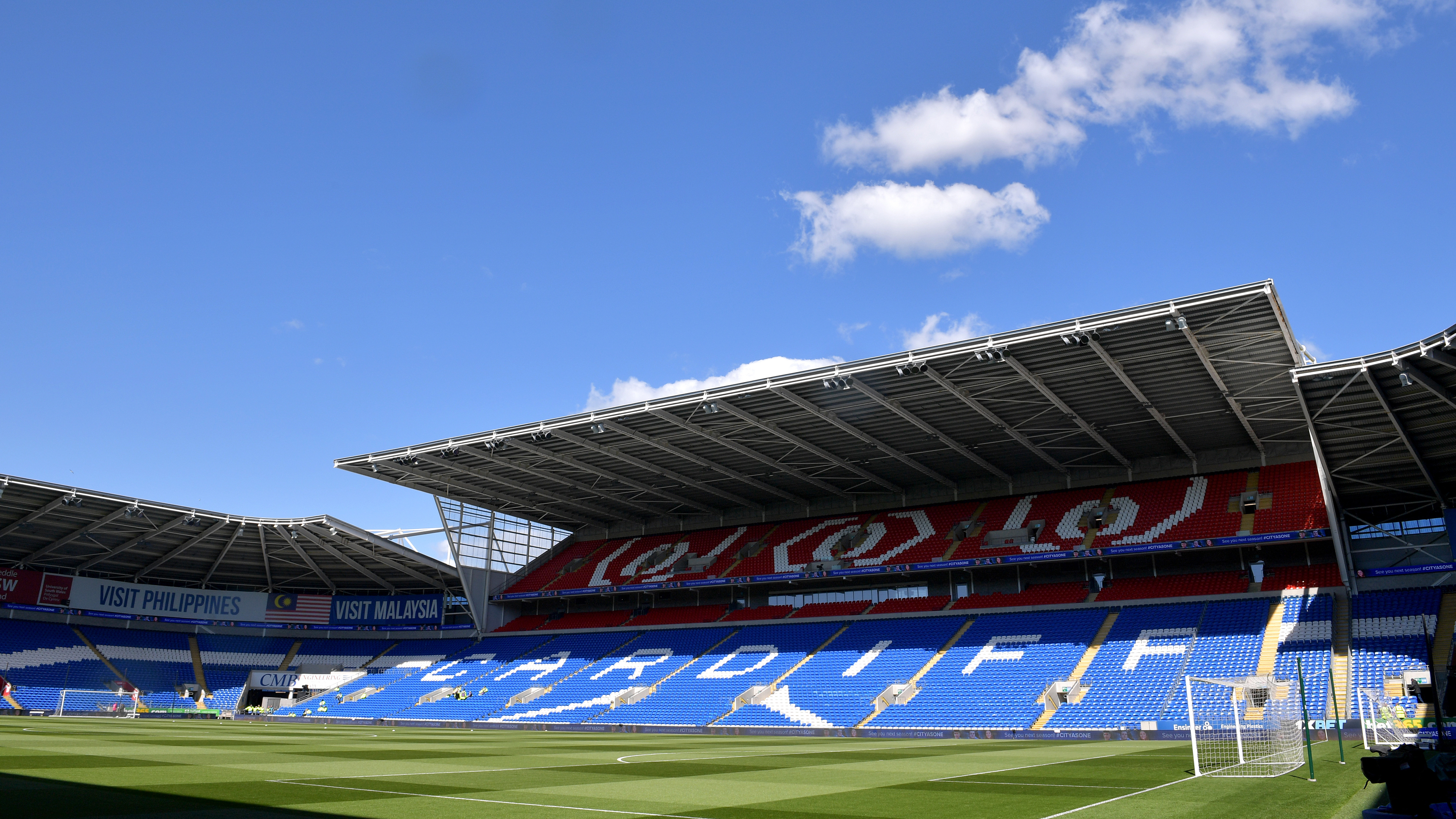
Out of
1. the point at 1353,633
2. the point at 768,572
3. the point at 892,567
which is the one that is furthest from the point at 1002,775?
the point at 768,572

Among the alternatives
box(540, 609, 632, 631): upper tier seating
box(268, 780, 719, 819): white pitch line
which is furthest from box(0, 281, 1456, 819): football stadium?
box(540, 609, 632, 631): upper tier seating

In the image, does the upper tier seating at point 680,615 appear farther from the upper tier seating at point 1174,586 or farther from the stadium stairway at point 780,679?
the upper tier seating at point 1174,586

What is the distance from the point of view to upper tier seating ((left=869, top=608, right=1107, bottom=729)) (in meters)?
36.9

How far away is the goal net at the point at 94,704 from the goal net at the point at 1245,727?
169 ft

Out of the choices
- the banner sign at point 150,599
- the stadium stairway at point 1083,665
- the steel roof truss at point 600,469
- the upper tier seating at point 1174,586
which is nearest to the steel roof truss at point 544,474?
the steel roof truss at point 600,469

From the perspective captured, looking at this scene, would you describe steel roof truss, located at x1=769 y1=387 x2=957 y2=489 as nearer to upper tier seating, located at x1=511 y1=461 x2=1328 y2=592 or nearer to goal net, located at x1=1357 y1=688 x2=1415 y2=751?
upper tier seating, located at x1=511 y1=461 x2=1328 y2=592

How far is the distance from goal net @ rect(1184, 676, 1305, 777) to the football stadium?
244 mm

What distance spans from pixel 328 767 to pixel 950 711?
2602cm

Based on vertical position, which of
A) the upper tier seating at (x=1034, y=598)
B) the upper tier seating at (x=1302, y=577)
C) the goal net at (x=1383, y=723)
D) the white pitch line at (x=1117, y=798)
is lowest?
the goal net at (x=1383, y=723)

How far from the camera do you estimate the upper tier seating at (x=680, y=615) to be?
54.4 m

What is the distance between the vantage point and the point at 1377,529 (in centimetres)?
3997

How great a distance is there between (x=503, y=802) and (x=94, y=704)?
51.6 meters

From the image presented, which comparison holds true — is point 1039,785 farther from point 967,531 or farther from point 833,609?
point 833,609

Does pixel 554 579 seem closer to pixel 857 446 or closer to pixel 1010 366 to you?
pixel 857 446
